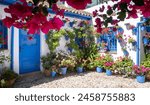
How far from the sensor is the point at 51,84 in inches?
339

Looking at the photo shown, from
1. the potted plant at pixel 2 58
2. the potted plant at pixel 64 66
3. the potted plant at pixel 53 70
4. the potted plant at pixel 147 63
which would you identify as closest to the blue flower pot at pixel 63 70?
the potted plant at pixel 64 66

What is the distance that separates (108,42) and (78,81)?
11.9ft

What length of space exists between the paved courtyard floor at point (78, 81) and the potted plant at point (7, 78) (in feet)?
0.78

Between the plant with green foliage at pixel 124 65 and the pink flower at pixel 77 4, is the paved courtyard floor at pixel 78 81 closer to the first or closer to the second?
the plant with green foliage at pixel 124 65

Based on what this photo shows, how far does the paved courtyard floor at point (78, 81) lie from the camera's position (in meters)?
8.45

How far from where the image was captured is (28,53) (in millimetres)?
10219

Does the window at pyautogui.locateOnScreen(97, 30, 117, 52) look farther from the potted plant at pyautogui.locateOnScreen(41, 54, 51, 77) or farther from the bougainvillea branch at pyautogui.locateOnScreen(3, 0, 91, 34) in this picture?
the bougainvillea branch at pyautogui.locateOnScreen(3, 0, 91, 34)

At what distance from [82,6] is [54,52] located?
9.98 metres

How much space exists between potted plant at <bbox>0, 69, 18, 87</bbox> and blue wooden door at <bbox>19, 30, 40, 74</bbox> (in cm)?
124

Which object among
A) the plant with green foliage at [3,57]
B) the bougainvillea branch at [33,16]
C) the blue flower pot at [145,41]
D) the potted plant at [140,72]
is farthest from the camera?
the blue flower pot at [145,41]

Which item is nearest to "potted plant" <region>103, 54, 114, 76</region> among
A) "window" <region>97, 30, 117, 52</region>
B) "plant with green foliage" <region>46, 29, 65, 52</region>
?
"window" <region>97, 30, 117, 52</region>

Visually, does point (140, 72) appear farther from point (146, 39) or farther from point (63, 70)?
point (63, 70)

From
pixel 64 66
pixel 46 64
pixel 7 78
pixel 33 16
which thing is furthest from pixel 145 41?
pixel 33 16

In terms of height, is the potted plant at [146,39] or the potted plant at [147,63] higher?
the potted plant at [146,39]
